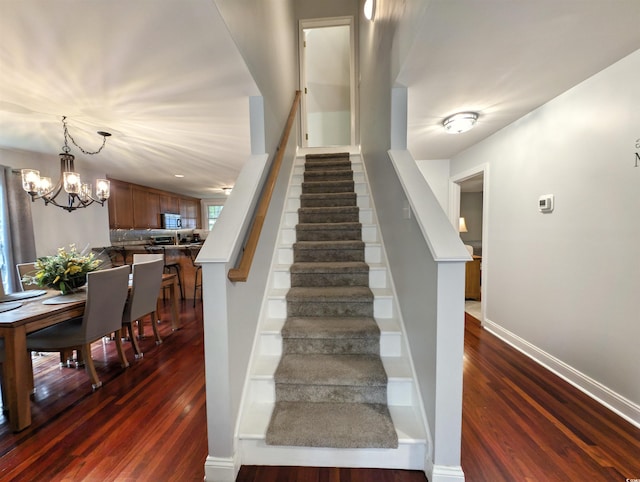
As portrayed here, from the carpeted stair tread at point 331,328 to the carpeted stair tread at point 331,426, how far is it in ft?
Answer: 1.30

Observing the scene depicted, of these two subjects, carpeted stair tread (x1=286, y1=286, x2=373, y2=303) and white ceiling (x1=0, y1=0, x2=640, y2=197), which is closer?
white ceiling (x1=0, y1=0, x2=640, y2=197)

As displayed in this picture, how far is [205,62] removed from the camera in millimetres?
1567

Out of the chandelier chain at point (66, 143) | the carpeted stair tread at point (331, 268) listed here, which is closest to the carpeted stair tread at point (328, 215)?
the carpeted stair tread at point (331, 268)

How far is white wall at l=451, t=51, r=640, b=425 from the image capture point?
161 centimetres

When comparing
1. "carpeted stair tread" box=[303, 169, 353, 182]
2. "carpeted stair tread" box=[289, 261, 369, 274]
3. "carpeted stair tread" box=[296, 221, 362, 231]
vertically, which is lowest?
"carpeted stair tread" box=[289, 261, 369, 274]

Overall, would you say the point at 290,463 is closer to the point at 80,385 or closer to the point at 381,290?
the point at 381,290

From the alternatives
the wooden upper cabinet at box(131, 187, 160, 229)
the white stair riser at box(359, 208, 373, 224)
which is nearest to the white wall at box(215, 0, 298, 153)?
the white stair riser at box(359, 208, 373, 224)

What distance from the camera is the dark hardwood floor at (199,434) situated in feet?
4.21

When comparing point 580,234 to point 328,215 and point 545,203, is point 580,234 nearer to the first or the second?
point 545,203

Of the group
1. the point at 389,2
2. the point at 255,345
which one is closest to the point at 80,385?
the point at 255,345

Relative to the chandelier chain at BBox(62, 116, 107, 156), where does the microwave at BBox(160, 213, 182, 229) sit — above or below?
below

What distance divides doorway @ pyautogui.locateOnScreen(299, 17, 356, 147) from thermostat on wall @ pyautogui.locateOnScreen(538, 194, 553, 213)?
3093 mm

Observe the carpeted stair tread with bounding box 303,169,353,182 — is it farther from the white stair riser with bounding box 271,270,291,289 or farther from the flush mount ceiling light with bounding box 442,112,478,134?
the white stair riser with bounding box 271,270,291,289

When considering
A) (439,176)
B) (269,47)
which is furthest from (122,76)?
(439,176)
